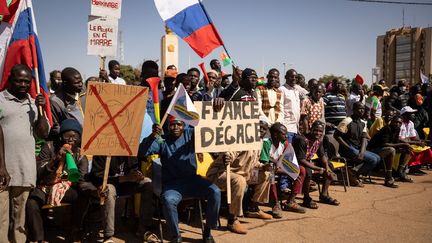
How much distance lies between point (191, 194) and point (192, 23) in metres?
2.47

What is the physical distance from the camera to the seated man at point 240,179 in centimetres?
516

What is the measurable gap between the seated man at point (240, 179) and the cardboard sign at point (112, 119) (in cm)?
134

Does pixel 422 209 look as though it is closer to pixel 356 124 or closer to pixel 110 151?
pixel 356 124

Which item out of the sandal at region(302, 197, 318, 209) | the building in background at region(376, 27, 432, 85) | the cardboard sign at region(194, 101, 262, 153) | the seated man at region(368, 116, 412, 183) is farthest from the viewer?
the building in background at region(376, 27, 432, 85)

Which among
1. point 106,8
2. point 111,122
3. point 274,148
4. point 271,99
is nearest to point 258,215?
point 274,148

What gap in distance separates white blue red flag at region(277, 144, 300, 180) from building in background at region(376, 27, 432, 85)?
51.3 m

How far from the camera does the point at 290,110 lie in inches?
294

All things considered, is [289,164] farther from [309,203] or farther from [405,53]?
[405,53]

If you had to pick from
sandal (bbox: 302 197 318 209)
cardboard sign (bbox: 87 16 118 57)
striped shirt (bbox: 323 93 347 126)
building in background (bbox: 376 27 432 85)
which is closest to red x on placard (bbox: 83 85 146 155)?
cardboard sign (bbox: 87 16 118 57)

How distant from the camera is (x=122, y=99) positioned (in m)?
4.27

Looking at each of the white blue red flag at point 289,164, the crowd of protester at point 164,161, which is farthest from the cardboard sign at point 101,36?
the white blue red flag at point 289,164

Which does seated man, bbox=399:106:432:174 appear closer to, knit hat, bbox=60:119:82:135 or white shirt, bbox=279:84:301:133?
white shirt, bbox=279:84:301:133

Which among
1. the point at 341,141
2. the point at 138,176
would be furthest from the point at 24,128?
the point at 341,141

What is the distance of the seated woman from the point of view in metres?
4.18
